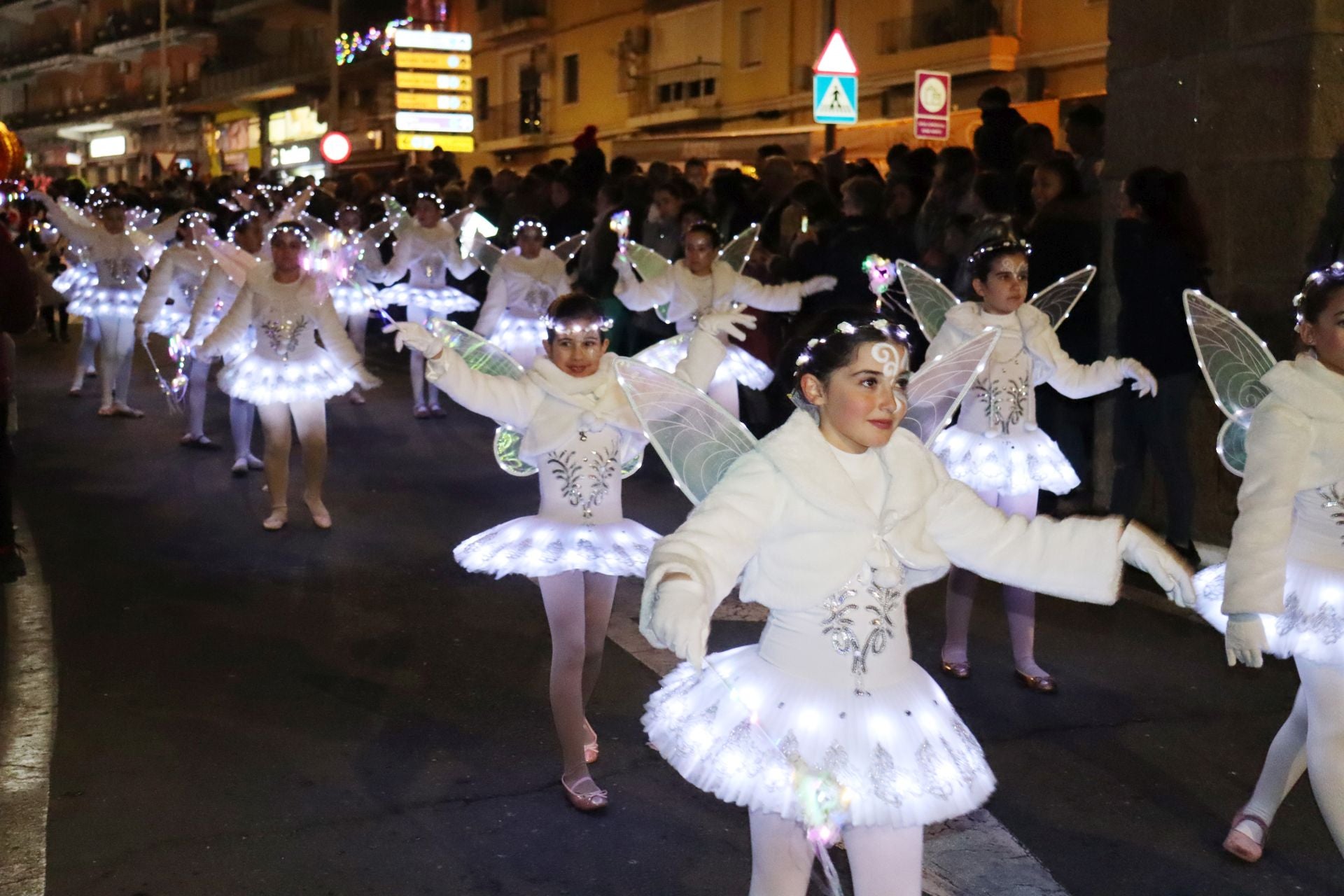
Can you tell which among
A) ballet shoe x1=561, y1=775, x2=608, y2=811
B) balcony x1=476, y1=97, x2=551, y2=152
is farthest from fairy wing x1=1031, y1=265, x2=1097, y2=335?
balcony x1=476, y1=97, x2=551, y2=152

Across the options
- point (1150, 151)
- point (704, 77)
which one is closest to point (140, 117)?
point (704, 77)

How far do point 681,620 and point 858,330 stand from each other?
0.90 meters

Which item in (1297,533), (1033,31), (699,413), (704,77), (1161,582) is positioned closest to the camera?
(1161,582)

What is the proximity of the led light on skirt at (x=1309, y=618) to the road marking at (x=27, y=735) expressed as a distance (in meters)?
3.85

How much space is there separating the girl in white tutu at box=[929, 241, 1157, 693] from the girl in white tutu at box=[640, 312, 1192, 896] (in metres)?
2.93

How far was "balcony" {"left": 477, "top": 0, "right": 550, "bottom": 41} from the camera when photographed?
44062 mm

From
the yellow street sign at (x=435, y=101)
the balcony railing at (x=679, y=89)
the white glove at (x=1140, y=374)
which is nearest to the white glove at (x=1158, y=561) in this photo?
the white glove at (x=1140, y=374)

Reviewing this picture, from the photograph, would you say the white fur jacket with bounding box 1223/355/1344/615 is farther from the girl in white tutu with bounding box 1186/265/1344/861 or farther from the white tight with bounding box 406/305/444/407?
the white tight with bounding box 406/305/444/407

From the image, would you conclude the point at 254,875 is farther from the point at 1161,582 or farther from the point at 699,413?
the point at 1161,582

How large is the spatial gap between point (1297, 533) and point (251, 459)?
9437mm

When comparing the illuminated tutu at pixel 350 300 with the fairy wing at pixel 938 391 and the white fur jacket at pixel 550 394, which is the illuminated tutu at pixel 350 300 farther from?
the fairy wing at pixel 938 391

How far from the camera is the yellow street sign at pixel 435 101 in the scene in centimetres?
3219

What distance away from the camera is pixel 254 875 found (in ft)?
15.6

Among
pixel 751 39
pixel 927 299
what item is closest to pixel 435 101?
pixel 751 39
